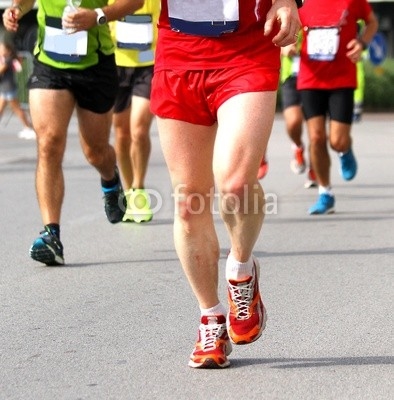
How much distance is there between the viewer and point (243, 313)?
5016mm

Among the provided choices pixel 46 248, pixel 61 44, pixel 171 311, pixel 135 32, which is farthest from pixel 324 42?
pixel 171 311

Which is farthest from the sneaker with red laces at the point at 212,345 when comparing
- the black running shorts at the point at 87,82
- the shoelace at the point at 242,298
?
the black running shorts at the point at 87,82

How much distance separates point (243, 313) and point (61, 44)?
2.88 metres

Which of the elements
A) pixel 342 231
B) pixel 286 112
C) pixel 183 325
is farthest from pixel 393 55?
pixel 183 325

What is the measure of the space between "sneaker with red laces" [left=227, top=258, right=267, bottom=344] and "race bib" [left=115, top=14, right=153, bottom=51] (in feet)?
15.6

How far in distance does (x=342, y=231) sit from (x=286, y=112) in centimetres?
358

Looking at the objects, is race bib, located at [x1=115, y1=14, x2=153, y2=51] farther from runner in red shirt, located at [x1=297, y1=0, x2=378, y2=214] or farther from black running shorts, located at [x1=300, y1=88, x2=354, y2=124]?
black running shorts, located at [x1=300, y1=88, x2=354, y2=124]

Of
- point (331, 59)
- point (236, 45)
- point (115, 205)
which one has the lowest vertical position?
point (115, 205)

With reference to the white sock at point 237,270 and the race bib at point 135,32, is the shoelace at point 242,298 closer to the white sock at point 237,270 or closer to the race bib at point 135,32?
the white sock at point 237,270

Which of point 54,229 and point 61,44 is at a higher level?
point 61,44

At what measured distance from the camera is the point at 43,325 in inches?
232

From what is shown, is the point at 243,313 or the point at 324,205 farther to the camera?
the point at 324,205
